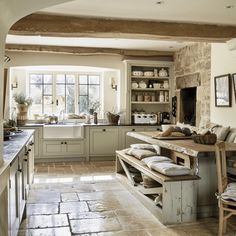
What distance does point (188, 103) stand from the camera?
7.71m

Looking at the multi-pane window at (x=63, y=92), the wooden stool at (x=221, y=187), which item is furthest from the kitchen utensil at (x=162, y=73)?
the wooden stool at (x=221, y=187)

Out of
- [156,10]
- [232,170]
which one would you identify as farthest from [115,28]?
[232,170]

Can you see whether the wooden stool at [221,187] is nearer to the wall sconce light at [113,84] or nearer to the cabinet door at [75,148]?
the cabinet door at [75,148]

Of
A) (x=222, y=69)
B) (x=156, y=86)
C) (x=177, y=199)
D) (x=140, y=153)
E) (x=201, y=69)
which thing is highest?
(x=201, y=69)

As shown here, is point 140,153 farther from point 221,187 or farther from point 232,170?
point 221,187

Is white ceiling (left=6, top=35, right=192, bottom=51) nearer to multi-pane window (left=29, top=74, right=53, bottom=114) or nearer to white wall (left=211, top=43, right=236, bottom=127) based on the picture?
white wall (left=211, top=43, right=236, bottom=127)

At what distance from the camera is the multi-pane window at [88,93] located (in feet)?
27.7

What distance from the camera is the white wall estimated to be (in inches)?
220

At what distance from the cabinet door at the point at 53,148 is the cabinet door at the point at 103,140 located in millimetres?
693

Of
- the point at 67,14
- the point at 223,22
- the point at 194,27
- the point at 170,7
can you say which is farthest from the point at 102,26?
the point at 223,22

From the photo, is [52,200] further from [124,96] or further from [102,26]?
[124,96]

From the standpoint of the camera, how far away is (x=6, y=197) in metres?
2.29

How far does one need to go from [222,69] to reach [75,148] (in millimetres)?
3802

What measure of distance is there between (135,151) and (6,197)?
3038 mm
